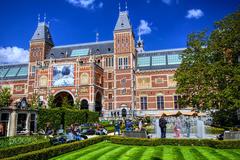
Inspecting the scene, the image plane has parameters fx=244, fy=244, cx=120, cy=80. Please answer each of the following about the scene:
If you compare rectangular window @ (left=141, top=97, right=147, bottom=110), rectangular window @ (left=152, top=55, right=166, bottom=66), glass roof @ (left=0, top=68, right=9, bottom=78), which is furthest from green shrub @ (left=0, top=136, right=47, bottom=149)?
glass roof @ (left=0, top=68, right=9, bottom=78)

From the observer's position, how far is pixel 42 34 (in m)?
71.0

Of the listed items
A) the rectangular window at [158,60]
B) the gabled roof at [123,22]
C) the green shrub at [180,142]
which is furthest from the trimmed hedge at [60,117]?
the gabled roof at [123,22]

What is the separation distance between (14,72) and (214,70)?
65.5 metres

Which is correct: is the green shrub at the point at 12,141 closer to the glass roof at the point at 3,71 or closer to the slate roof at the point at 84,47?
the slate roof at the point at 84,47

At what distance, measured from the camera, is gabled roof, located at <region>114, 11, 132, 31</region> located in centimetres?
6344

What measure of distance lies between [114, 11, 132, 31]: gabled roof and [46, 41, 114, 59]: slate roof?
5922 mm

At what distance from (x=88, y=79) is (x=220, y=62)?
33.9 meters

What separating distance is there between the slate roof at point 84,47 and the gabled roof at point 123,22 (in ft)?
19.4

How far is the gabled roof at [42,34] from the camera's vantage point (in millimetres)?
70312

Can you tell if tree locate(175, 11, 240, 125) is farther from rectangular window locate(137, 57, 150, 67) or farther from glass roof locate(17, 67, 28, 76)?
glass roof locate(17, 67, 28, 76)

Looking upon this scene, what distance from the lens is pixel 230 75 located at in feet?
92.8

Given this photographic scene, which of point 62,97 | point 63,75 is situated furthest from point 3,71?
point 63,75

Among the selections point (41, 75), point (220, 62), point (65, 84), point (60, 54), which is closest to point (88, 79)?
point (65, 84)

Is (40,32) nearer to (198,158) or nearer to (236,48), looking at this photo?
(236,48)
